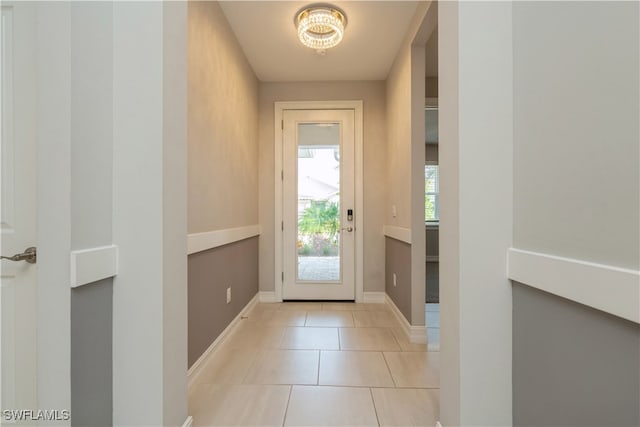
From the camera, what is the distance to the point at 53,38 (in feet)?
3.17

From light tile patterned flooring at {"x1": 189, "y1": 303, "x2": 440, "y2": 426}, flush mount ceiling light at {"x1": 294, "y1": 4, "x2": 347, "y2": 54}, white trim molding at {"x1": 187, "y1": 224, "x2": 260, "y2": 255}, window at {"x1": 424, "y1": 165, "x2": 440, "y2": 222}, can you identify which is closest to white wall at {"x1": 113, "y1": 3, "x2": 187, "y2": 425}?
light tile patterned flooring at {"x1": 189, "y1": 303, "x2": 440, "y2": 426}

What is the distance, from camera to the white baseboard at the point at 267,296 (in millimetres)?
3705

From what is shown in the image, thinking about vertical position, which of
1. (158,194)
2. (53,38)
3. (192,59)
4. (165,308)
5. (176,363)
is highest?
(192,59)

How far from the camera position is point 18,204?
1.08m

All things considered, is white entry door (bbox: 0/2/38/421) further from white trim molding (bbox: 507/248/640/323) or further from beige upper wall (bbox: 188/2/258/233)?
white trim molding (bbox: 507/248/640/323)

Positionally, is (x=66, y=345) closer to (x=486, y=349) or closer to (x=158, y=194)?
(x=158, y=194)

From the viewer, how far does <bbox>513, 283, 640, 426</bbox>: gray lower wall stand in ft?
2.36

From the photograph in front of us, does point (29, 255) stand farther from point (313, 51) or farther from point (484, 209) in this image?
point (313, 51)

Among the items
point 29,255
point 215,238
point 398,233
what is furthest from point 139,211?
point 398,233

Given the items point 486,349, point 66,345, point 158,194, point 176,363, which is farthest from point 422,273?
point 66,345

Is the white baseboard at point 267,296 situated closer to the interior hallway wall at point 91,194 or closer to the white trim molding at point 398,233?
the white trim molding at point 398,233

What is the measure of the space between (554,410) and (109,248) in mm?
1495

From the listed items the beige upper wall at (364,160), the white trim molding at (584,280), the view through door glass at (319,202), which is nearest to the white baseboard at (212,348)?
the beige upper wall at (364,160)

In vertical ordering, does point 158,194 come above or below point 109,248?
above
